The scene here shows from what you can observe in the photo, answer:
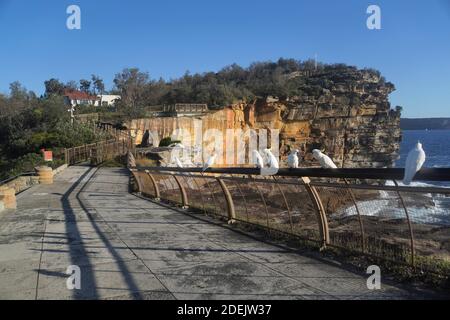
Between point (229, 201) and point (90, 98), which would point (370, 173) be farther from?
point (90, 98)

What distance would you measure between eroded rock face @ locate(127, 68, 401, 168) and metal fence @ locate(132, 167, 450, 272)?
40.8 m

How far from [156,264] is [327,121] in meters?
59.8

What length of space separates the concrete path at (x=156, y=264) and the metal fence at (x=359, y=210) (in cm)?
67

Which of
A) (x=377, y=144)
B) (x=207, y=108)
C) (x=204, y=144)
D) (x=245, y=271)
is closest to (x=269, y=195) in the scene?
(x=245, y=271)

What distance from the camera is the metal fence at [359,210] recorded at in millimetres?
4910

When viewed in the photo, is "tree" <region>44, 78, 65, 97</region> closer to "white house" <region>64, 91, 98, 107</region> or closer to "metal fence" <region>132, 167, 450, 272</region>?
"white house" <region>64, 91, 98, 107</region>

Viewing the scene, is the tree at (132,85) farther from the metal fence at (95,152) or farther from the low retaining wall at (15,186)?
the low retaining wall at (15,186)

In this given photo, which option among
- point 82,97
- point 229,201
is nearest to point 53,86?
point 82,97

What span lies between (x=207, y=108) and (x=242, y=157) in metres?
9.16

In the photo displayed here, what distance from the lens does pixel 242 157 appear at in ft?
186

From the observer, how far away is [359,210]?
590 cm

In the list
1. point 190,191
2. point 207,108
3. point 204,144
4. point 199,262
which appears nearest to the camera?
point 199,262

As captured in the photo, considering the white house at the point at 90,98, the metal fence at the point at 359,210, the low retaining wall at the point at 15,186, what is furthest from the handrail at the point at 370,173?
the white house at the point at 90,98
